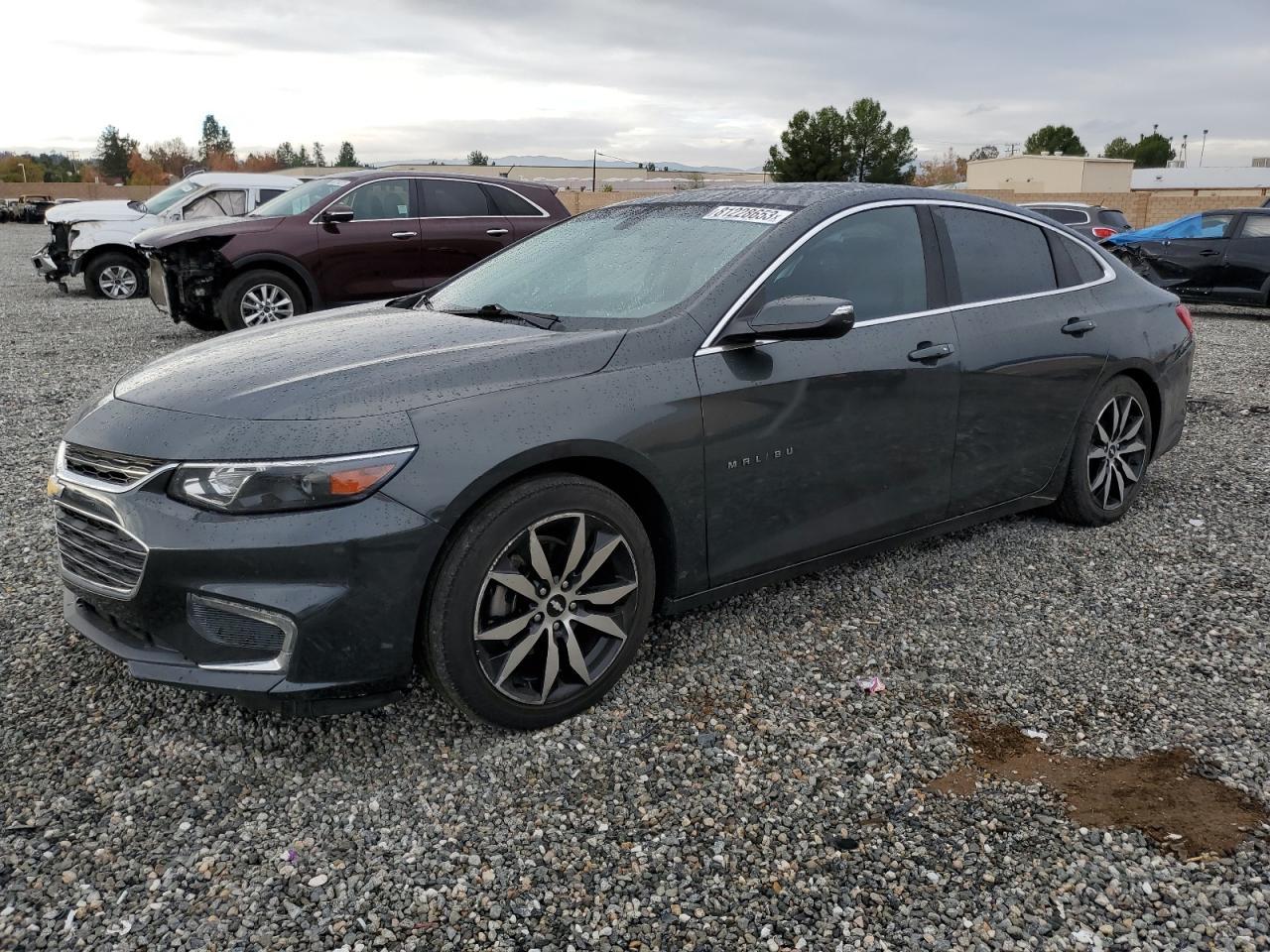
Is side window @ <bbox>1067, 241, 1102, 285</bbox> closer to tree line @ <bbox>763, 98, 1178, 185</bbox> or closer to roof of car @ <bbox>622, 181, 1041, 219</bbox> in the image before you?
roof of car @ <bbox>622, 181, 1041, 219</bbox>

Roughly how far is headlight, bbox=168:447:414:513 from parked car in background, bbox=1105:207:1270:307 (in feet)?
45.2

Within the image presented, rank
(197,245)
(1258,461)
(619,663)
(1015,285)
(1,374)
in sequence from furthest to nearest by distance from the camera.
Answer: (197,245) < (1,374) < (1258,461) < (1015,285) < (619,663)

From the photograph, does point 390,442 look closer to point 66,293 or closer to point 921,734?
point 921,734

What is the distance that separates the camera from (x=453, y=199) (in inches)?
429

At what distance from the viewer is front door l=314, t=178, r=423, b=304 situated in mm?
10320

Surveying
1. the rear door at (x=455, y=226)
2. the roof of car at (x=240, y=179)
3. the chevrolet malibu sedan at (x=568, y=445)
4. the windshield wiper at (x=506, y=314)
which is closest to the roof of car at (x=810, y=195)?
the chevrolet malibu sedan at (x=568, y=445)

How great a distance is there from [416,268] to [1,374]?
3.97m

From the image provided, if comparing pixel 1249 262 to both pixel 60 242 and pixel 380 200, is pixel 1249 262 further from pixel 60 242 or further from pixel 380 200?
pixel 60 242

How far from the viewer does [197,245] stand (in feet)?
32.8

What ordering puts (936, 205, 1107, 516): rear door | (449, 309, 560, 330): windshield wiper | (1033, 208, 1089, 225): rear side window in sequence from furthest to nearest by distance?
(1033, 208, 1089, 225): rear side window → (936, 205, 1107, 516): rear door → (449, 309, 560, 330): windshield wiper

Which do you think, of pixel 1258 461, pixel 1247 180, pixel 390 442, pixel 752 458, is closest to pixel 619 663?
pixel 752 458

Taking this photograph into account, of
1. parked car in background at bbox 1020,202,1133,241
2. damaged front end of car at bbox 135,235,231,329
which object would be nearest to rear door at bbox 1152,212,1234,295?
parked car in background at bbox 1020,202,1133,241

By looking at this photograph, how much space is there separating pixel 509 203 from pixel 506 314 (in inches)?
314

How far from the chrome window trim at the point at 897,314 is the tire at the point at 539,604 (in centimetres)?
68
